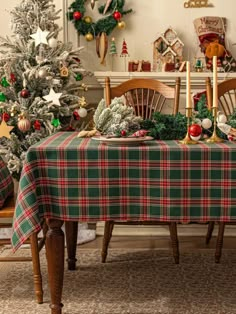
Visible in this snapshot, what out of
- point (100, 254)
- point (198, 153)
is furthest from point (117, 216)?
point (100, 254)

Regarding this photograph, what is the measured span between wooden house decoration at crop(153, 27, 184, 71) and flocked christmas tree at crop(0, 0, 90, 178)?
0.68m

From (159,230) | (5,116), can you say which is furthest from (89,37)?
(159,230)

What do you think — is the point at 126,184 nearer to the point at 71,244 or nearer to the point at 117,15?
the point at 71,244

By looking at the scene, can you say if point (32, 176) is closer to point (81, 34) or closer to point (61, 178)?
point (61, 178)

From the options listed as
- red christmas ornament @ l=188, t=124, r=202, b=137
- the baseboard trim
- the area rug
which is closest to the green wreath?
the baseboard trim

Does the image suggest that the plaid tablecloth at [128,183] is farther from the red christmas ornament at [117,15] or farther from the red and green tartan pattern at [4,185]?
the red christmas ornament at [117,15]

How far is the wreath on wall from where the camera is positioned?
3.82 meters

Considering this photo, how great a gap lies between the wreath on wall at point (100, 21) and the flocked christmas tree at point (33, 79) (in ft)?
1.22

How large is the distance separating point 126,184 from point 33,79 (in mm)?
1561

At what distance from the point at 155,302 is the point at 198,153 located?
84 cm

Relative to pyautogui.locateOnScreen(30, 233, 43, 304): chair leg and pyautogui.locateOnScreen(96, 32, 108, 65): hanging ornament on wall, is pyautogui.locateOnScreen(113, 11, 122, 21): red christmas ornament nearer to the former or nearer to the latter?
pyautogui.locateOnScreen(96, 32, 108, 65): hanging ornament on wall

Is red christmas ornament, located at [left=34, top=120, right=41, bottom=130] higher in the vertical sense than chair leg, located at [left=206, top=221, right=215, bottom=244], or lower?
higher

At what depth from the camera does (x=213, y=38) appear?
12.5 ft

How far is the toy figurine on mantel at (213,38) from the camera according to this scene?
3801mm
